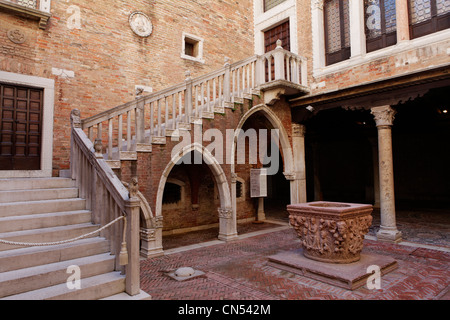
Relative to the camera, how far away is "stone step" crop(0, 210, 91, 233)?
14.0 feet

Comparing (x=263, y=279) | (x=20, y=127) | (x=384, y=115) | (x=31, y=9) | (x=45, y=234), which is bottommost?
(x=263, y=279)

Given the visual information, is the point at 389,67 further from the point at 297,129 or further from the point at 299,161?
the point at 299,161

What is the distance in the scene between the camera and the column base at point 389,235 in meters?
7.93

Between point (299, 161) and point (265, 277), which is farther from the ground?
point (299, 161)

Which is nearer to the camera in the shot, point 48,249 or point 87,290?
point 87,290

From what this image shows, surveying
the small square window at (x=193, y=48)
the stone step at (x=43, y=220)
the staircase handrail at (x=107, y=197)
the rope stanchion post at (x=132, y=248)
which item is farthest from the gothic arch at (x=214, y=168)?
the small square window at (x=193, y=48)

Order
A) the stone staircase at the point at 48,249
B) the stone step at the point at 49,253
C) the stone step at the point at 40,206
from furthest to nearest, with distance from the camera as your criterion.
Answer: the stone step at the point at 40,206 → the stone step at the point at 49,253 → the stone staircase at the point at 48,249

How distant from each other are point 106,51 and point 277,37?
6670 mm

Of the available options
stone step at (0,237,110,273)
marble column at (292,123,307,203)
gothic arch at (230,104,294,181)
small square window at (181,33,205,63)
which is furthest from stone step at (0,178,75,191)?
marble column at (292,123,307,203)

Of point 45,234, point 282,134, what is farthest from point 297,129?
point 45,234

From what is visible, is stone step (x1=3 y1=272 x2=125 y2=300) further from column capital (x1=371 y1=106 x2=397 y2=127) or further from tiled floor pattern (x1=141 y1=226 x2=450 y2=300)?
column capital (x1=371 y1=106 x2=397 y2=127)

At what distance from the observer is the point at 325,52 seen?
9906mm

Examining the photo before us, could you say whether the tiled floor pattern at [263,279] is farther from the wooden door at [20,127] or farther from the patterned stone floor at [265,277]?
the wooden door at [20,127]

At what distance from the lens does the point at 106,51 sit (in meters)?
8.41
